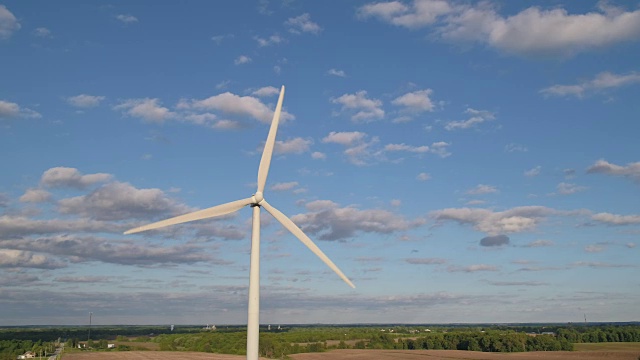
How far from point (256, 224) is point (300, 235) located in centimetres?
Answer: 392

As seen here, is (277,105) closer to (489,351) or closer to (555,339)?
(489,351)

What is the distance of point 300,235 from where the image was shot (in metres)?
39.7

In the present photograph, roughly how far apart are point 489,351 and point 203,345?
2575 inches

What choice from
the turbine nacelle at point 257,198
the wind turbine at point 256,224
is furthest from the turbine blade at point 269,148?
the turbine nacelle at point 257,198

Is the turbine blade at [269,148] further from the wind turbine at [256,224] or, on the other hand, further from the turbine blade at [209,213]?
the turbine blade at [209,213]

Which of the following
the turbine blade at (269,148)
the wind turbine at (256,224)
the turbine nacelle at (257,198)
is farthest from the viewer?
the turbine blade at (269,148)

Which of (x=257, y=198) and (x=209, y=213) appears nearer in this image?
(x=257, y=198)

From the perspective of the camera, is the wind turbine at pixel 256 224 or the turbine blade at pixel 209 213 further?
the turbine blade at pixel 209 213

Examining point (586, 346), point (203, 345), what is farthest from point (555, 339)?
point (203, 345)

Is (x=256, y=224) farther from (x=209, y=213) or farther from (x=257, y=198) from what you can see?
(x=209, y=213)

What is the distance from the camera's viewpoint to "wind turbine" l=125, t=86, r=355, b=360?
35.4 meters

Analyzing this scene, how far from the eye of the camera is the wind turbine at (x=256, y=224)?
35.4 metres

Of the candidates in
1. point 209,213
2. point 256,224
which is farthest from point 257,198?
point 209,213

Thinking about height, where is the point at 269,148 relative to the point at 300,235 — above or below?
above
